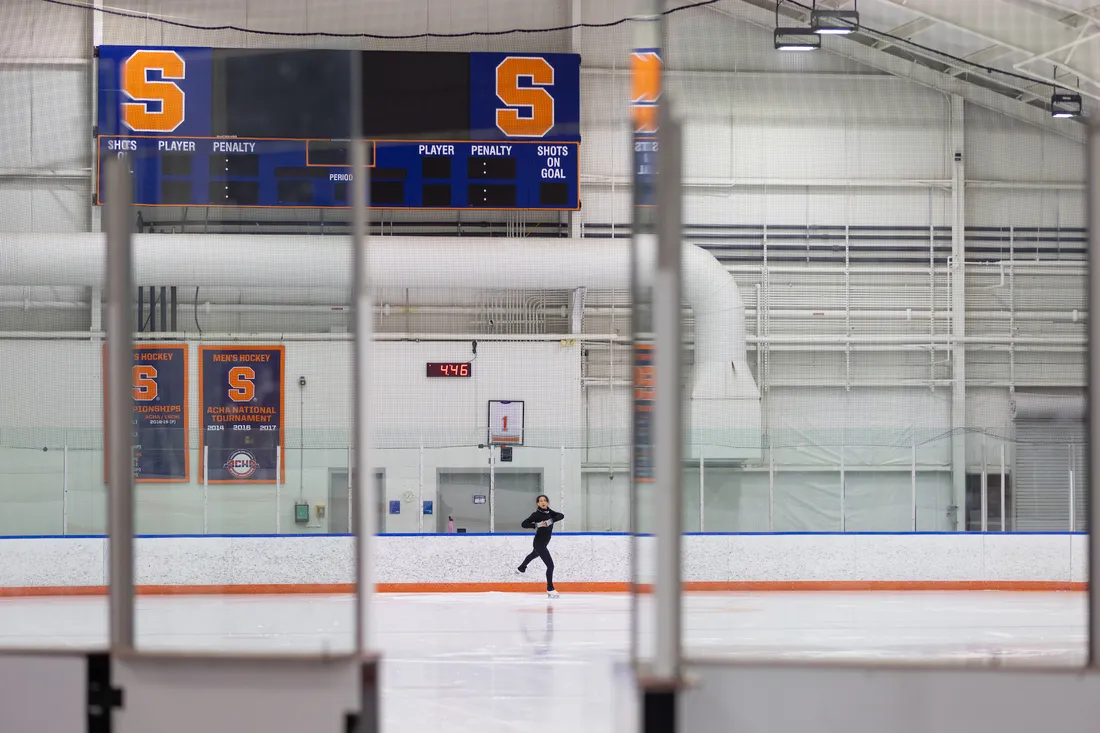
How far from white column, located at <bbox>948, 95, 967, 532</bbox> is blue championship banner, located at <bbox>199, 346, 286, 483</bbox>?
3.06 m

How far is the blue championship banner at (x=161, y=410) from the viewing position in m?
3.11

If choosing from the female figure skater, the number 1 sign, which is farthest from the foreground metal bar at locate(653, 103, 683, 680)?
the number 1 sign

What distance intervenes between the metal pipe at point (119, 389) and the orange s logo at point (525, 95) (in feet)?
24.6

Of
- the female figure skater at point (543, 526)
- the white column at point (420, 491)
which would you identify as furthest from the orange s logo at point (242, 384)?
the white column at point (420, 491)

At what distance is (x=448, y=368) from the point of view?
11219 mm

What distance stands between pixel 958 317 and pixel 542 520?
4816mm

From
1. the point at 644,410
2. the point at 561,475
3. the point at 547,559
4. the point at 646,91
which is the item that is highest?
the point at 646,91

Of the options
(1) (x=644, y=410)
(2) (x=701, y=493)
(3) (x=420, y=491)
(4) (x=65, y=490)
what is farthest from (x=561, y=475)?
(1) (x=644, y=410)

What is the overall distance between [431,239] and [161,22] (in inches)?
135

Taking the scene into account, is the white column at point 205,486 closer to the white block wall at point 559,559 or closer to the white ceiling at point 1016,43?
the white block wall at point 559,559

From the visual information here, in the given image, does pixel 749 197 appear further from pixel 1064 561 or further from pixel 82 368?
pixel 1064 561

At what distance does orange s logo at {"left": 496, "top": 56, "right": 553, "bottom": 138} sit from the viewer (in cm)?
1015

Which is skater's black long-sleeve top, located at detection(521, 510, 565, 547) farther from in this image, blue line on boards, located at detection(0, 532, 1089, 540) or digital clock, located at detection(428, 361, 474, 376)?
digital clock, located at detection(428, 361, 474, 376)

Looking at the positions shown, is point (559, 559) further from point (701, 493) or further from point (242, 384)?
point (242, 384)
